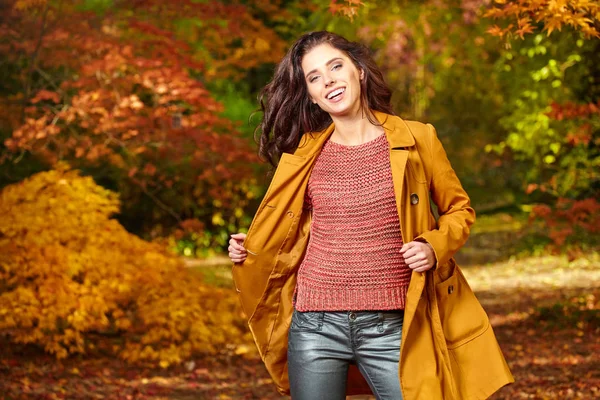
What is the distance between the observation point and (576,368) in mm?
6203

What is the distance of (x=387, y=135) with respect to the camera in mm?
2824

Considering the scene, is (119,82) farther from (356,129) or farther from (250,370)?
(356,129)

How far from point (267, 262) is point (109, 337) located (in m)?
4.32

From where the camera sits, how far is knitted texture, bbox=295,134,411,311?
2750 millimetres

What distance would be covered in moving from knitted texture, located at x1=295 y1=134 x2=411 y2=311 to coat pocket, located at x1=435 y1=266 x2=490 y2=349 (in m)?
0.15

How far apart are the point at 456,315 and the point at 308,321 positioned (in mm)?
484

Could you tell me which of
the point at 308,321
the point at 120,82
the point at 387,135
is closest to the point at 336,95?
the point at 387,135

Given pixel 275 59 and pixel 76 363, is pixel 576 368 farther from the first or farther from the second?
pixel 275 59

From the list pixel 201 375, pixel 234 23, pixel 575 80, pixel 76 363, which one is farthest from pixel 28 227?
pixel 575 80

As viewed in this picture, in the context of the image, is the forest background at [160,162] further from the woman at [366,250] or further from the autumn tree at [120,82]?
the woman at [366,250]

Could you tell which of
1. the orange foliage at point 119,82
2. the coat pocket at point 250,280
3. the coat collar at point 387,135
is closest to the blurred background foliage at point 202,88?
the orange foliage at point 119,82

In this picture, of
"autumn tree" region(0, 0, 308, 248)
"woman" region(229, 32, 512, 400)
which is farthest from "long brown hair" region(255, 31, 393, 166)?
"autumn tree" region(0, 0, 308, 248)

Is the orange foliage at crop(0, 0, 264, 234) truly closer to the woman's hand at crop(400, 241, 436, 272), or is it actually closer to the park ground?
the park ground

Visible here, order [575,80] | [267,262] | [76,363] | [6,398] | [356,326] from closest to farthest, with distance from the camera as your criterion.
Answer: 1. [356,326]
2. [267,262]
3. [6,398]
4. [76,363]
5. [575,80]
